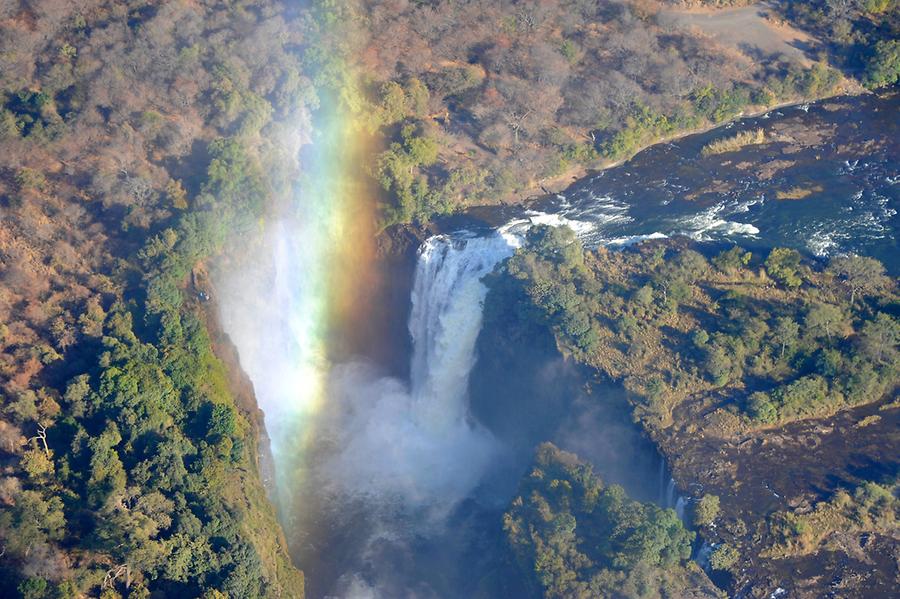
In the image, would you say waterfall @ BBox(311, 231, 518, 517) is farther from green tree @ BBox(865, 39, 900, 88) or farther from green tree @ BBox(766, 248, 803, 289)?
green tree @ BBox(865, 39, 900, 88)

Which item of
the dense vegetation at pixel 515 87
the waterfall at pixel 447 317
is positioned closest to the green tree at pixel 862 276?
the waterfall at pixel 447 317

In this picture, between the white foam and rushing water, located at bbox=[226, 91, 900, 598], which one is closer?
rushing water, located at bbox=[226, 91, 900, 598]

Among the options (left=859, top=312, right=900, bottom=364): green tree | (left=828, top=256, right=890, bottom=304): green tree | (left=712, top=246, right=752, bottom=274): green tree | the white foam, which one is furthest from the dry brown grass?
(left=859, top=312, right=900, bottom=364): green tree

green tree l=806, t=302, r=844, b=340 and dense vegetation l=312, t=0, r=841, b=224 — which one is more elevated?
dense vegetation l=312, t=0, r=841, b=224

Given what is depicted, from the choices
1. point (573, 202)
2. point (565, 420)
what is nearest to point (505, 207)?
point (573, 202)

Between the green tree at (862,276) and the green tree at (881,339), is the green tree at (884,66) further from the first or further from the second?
the green tree at (881,339)

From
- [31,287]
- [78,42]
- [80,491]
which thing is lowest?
[80,491]

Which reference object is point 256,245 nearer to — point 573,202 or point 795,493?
point 573,202
